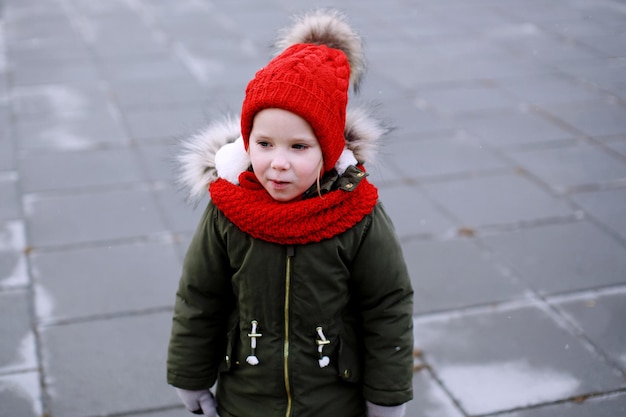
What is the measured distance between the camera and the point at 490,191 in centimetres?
501

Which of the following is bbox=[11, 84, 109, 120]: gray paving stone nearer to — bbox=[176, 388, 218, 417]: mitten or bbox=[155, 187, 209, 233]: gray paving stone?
bbox=[155, 187, 209, 233]: gray paving stone

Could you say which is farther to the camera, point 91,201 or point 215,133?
point 91,201

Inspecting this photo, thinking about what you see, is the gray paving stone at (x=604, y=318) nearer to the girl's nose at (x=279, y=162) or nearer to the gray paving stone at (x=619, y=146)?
the gray paving stone at (x=619, y=146)

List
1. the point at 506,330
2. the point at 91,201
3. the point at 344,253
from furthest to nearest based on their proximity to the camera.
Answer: the point at 91,201 → the point at 506,330 → the point at 344,253

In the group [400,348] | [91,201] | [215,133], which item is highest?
[215,133]

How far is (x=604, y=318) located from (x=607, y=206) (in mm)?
1257

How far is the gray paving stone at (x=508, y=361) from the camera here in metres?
3.28

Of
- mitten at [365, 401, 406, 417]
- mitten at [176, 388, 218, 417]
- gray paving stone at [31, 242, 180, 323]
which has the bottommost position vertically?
gray paving stone at [31, 242, 180, 323]

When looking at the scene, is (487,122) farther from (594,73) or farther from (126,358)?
(126,358)

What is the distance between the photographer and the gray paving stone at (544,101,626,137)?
591 cm

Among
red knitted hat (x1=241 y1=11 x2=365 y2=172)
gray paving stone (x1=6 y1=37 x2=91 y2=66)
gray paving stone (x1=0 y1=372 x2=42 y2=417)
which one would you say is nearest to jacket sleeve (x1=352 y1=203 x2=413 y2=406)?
red knitted hat (x1=241 y1=11 x2=365 y2=172)

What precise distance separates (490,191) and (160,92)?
300 cm

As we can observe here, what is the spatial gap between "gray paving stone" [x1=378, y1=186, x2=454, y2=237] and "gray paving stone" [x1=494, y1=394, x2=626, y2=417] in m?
1.51

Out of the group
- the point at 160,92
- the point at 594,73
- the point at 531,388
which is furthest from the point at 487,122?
the point at 531,388
